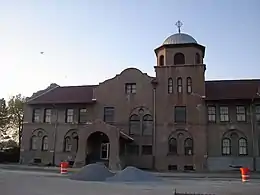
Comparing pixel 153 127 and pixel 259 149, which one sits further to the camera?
pixel 153 127

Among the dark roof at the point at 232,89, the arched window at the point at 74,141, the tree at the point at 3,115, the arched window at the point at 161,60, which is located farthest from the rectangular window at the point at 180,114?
the tree at the point at 3,115

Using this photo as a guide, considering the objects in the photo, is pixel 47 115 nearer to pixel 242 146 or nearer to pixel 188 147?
pixel 188 147

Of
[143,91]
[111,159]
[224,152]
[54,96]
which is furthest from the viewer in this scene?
[54,96]

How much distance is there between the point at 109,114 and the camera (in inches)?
1594

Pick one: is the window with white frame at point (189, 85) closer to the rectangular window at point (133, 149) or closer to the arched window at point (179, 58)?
the arched window at point (179, 58)

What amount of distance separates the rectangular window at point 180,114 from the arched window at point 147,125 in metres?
2.86

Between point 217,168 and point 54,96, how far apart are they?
2177cm

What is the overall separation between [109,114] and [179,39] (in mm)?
12349

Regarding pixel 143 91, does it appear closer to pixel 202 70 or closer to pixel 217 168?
pixel 202 70

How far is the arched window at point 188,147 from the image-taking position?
37.6 meters

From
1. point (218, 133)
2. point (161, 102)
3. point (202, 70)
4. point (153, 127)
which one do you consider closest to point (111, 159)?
point (153, 127)

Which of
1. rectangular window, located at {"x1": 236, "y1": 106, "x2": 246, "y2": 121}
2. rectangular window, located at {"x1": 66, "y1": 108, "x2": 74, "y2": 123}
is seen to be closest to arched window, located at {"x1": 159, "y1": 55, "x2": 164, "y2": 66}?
rectangular window, located at {"x1": 236, "y1": 106, "x2": 246, "y2": 121}

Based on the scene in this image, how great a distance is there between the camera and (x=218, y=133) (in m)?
37.3

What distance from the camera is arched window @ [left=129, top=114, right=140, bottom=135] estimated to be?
39.2 m
